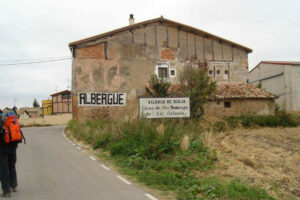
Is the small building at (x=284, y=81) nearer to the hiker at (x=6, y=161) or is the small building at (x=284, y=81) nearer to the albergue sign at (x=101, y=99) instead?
the albergue sign at (x=101, y=99)

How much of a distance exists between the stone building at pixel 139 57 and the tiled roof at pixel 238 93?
159 centimetres

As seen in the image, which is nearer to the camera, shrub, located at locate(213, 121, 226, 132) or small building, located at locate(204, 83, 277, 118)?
shrub, located at locate(213, 121, 226, 132)

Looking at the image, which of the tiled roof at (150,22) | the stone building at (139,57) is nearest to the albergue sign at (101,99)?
the stone building at (139,57)

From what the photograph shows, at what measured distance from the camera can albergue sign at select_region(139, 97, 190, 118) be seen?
12.2m

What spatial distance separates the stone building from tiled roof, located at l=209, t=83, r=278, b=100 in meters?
1.59

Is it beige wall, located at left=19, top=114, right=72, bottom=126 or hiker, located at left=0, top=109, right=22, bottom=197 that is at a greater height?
hiker, located at left=0, top=109, right=22, bottom=197

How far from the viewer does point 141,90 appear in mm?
24156

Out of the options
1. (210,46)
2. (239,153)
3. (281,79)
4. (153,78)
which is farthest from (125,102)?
(281,79)

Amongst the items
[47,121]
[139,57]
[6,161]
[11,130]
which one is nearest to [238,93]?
[139,57]

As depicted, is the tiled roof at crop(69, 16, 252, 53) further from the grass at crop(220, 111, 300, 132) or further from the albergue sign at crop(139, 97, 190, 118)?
the albergue sign at crop(139, 97, 190, 118)

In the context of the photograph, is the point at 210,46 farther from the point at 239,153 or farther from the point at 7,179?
the point at 7,179

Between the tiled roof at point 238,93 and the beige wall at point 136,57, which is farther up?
the beige wall at point 136,57

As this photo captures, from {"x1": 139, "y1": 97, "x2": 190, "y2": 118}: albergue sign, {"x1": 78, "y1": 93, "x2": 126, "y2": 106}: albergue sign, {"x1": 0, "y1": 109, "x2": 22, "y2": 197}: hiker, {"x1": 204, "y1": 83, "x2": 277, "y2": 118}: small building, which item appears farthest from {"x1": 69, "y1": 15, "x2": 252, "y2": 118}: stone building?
{"x1": 0, "y1": 109, "x2": 22, "y2": 197}: hiker

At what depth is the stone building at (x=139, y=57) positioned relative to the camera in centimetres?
2273
